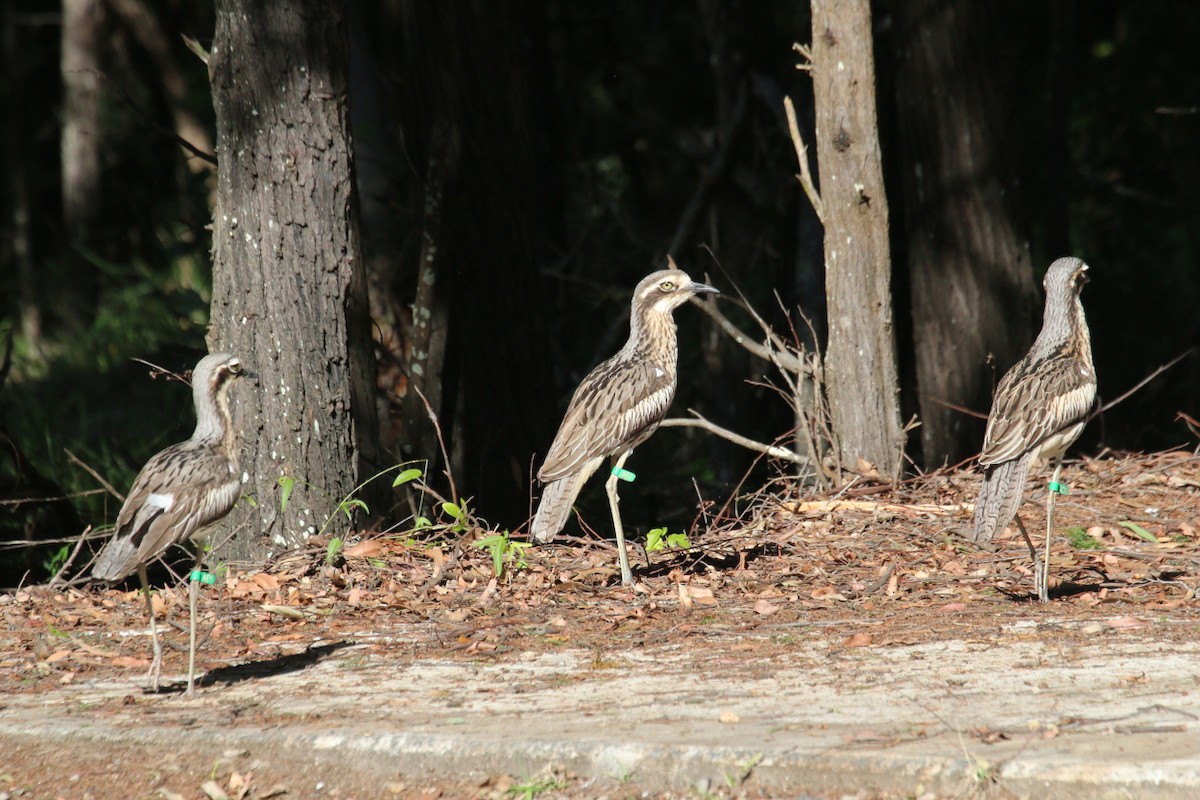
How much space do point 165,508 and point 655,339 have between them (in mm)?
3633

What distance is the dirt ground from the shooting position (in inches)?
217

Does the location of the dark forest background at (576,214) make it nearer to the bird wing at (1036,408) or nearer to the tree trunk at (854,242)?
the tree trunk at (854,242)

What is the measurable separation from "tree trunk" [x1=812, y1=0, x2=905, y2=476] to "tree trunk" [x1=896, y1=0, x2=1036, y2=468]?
1704 mm

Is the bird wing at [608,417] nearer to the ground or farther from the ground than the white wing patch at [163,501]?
nearer to the ground

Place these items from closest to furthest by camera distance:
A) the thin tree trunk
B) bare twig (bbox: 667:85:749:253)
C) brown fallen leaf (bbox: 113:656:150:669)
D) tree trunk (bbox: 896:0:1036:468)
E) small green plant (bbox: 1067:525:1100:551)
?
brown fallen leaf (bbox: 113:656:150:669)
small green plant (bbox: 1067:525:1100:551)
tree trunk (bbox: 896:0:1036:468)
bare twig (bbox: 667:85:749:253)
the thin tree trunk

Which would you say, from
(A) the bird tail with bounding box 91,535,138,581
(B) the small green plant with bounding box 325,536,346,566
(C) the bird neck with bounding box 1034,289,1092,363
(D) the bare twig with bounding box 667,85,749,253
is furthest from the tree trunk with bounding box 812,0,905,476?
(A) the bird tail with bounding box 91,535,138,581

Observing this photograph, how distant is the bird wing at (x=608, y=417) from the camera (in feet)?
27.7

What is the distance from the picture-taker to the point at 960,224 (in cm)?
1163

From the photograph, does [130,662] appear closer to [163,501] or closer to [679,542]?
[163,501]

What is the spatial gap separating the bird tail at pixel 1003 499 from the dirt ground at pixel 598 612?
0.37m

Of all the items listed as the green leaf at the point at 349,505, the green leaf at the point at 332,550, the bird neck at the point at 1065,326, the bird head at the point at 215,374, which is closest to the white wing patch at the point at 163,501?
the bird head at the point at 215,374

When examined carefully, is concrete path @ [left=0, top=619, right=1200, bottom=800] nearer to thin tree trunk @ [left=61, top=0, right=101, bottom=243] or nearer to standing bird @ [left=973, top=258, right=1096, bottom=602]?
standing bird @ [left=973, top=258, right=1096, bottom=602]

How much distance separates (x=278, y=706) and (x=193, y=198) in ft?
47.1

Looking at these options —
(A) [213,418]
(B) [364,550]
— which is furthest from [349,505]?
(A) [213,418]
